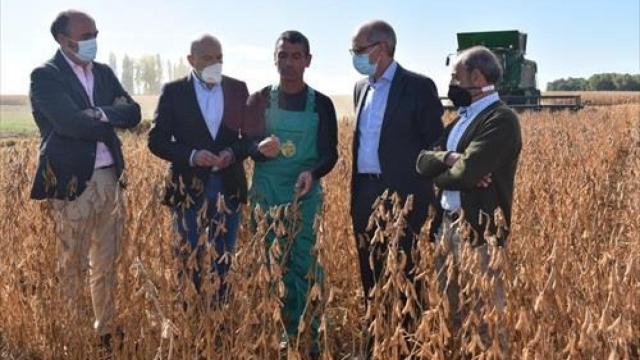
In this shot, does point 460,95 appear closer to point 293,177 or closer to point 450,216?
point 450,216

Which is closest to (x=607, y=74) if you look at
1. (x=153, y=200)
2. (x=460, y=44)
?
(x=460, y=44)

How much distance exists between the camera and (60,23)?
8.79 feet

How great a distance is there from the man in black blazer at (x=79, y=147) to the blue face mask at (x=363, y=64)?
45.0 inches

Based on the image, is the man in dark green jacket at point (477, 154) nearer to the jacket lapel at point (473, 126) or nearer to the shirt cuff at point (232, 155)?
the jacket lapel at point (473, 126)

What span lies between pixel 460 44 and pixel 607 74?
2838 inches

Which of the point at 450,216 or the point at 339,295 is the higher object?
the point at 450,216

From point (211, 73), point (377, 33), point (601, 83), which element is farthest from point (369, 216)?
point (601, 83)

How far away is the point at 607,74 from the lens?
79688mm

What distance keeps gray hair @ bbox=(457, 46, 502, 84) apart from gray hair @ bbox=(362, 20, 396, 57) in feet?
1.39

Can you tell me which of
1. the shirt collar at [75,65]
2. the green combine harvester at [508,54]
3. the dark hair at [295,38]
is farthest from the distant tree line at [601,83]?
the shirt collar at [75,65]

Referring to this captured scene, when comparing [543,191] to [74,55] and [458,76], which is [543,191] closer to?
[458,76]

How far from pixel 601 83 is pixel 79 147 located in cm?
8418

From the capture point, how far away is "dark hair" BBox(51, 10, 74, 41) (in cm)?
267

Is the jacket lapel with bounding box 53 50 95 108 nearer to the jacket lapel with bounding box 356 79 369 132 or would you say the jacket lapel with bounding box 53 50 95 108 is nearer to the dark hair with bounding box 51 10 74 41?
the dark hair with bounding box 51 10 74 41
